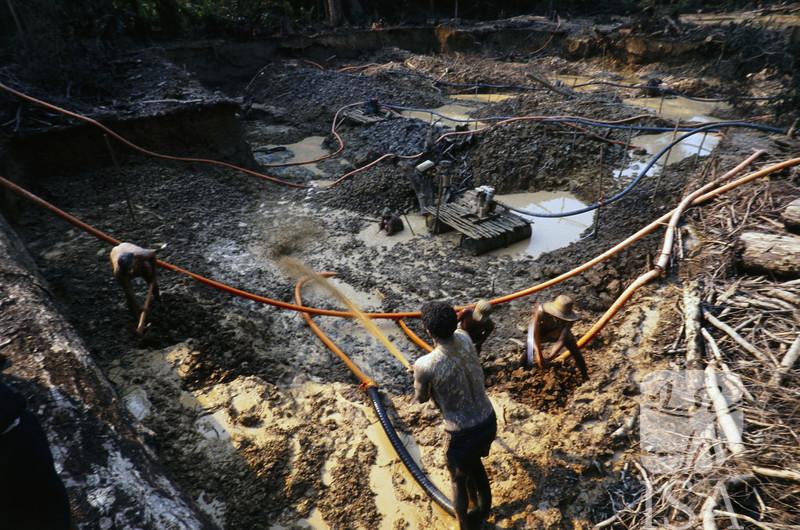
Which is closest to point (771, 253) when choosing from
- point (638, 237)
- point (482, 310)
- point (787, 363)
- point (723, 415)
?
point (787, 363)

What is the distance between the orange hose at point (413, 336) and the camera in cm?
497

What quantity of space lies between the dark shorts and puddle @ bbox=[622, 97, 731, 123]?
512 inches

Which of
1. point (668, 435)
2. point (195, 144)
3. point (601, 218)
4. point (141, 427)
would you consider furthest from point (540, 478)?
point (195, 144)

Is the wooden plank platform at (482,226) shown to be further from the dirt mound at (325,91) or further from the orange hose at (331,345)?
the dirt mound at (325,91)

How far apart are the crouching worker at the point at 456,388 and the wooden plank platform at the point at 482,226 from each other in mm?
4309

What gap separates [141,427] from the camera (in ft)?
10.3

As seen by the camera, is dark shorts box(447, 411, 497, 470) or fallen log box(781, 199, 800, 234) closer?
dark shorts box(447, 411, 497, 470)

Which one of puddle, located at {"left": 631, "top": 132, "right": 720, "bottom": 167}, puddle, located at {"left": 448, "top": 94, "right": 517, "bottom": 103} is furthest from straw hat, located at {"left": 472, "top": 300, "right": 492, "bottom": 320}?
puddle, located at {"left": 448, "top": 94, "right": 517, "bottom": 103}

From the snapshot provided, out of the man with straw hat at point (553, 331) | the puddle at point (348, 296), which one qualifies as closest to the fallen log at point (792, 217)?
the man with straw hat at point (553, 331)

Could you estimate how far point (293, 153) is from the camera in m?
11.9

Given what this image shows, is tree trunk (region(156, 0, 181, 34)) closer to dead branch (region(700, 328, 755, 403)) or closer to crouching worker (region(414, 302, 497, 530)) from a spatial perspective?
crouching worker (region(414, 302, 497, 530))

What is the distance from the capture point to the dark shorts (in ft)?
9.48

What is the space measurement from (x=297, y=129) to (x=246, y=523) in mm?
12100

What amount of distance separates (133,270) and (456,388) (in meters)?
3.83
